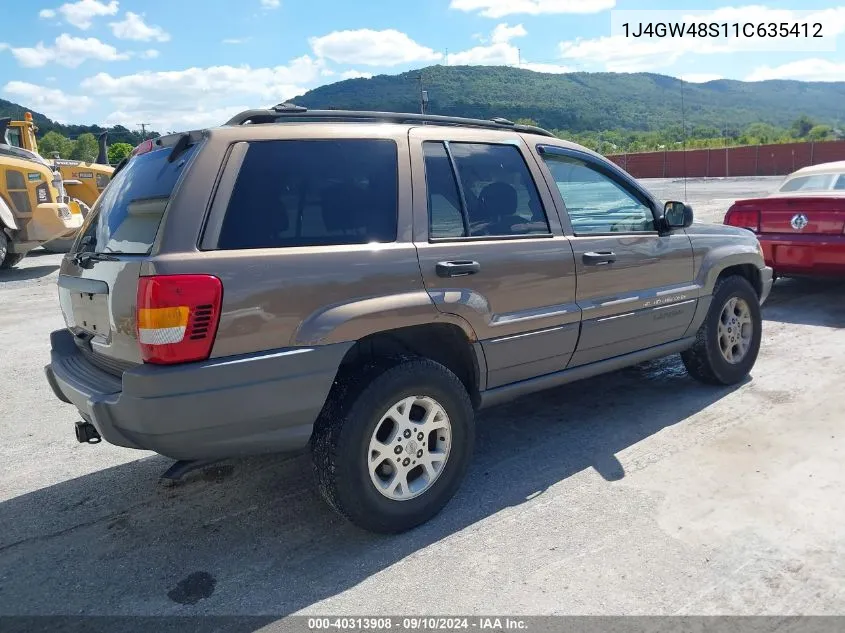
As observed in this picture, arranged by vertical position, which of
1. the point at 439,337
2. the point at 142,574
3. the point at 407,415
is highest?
the point at 439,337

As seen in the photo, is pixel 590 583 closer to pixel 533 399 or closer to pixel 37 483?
pixel 533 399

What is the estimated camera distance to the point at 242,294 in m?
2.62

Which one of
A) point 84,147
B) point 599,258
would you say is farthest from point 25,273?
point 84,147

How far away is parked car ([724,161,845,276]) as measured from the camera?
7.02 metres

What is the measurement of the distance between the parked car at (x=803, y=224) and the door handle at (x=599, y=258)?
4393mm

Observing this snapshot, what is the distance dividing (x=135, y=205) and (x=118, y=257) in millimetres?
303

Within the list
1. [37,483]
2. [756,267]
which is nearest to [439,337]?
[37,483]

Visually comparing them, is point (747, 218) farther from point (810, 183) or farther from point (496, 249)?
point (496, 249)

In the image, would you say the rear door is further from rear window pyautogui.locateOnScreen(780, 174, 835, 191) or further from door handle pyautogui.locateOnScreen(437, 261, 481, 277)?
rear window pyautogui.locateOnScreen(780, 174, 835, 191)

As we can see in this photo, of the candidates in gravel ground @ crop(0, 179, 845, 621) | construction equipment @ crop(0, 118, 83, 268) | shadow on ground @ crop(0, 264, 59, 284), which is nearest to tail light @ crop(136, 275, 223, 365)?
gravel ground @ crop(0, 179, 845, 621)

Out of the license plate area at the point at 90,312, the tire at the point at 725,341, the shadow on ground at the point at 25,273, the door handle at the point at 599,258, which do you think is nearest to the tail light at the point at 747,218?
the tire at the point at 725,341

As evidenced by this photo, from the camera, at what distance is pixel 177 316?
2.53 metres

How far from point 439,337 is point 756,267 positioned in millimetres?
3058

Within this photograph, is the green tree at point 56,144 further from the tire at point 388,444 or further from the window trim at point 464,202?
the tire at point 388,444
